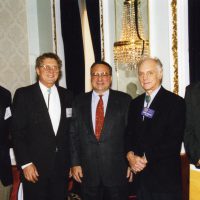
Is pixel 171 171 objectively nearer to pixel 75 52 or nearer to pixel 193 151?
pixel 193 151

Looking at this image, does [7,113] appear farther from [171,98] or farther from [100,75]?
[171,98]

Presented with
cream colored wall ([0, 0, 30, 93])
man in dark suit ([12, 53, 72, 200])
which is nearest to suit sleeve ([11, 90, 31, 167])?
man in dark suit ([12, 53, 72, 200])

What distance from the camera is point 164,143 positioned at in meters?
2.24

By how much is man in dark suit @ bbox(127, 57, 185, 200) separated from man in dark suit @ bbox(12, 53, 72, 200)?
0.72 m

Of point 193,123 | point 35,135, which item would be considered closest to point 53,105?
point 35,135

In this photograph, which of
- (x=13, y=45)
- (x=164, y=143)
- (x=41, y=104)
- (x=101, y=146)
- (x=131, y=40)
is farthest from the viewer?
(x=13, y=45)

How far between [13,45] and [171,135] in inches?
127

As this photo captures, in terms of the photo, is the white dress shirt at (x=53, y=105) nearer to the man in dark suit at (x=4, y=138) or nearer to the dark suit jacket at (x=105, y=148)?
the dark suit jacket at (x=105, y=148)

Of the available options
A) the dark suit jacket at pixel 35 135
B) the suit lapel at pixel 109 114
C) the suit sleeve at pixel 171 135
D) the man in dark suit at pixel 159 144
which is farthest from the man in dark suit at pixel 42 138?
the suit sleeve at pixel 171 135

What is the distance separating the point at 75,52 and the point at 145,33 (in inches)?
48.8

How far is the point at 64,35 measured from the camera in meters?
4.61

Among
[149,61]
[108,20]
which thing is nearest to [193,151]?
[149,61]

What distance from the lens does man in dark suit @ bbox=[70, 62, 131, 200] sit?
104 inches

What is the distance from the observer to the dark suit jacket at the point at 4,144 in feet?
9.27
